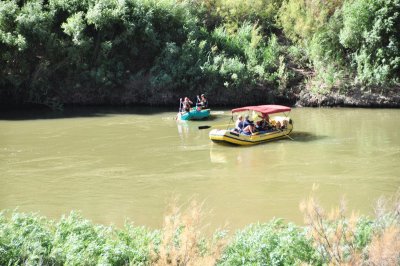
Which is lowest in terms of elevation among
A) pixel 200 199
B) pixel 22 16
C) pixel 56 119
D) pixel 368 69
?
pixel 200 199

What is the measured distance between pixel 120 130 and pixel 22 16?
31.4ft

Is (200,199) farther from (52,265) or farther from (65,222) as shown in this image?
(52,265)

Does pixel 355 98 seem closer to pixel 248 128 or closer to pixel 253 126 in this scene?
pixel 253 126

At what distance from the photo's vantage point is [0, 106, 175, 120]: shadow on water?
86.1ft

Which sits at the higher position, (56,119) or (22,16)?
(22,16)

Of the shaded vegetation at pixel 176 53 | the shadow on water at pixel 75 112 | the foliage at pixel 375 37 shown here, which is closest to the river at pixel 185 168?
the shadow on water at pixel 75 112

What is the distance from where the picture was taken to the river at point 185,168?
40.0ft

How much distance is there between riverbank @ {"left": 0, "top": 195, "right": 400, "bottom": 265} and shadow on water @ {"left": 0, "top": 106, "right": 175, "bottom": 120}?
753 inches

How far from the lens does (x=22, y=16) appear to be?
26.9m

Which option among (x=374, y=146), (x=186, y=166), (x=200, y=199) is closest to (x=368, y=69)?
(x=374, y=146)

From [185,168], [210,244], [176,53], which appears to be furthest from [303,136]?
[210,244]

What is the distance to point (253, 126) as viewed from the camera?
63.5ft

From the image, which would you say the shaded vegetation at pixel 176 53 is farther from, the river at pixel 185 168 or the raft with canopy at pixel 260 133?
the raft with canopy at pixel 260 133

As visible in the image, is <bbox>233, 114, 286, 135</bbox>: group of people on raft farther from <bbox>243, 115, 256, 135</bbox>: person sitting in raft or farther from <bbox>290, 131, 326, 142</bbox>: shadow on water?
<bbox>290, 131, 326, 142</bbox>: shadow on water
